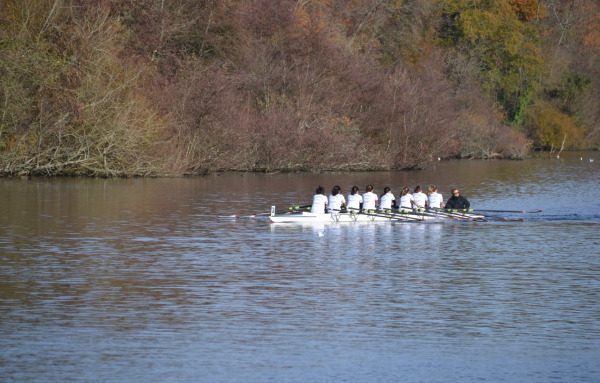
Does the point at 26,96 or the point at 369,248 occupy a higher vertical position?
the point at 26,96

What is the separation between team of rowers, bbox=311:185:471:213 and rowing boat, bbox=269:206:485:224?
0.14 meters

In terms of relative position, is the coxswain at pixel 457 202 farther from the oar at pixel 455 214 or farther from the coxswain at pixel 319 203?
the coxswain at pixel 319 203

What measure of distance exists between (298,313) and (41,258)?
7.82 m

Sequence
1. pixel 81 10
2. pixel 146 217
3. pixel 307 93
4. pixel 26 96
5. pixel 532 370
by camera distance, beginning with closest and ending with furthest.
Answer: pixel 532 370, pixel 146 217, pixel 26 96, pixel 81 10, pixel 307 93

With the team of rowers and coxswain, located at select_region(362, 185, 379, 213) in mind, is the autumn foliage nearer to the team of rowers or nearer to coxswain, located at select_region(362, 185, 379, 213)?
the team of rowers

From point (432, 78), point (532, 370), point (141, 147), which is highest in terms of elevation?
point (432, 78)

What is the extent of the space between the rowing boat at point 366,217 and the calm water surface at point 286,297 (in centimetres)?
26

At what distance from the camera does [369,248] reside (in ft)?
85.8

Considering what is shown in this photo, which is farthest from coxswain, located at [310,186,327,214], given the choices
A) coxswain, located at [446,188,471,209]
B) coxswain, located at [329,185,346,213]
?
coxswain, located at [446,188,471,209]

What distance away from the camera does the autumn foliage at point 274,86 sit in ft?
149

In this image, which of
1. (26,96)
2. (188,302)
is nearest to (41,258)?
(188,302)

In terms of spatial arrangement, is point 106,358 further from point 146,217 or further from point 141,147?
point 141,147

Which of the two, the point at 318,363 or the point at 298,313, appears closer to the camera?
the point at 318,363

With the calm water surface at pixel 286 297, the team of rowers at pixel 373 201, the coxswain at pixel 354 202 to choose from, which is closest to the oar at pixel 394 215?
the team of rowers at pixel 373 201
